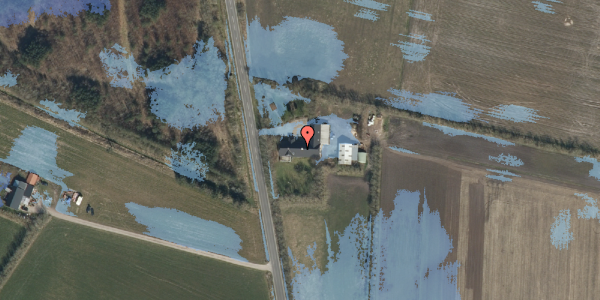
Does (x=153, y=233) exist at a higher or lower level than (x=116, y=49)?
lower

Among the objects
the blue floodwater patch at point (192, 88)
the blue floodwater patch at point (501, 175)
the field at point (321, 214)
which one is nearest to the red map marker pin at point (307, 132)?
the field at point (321, 214)

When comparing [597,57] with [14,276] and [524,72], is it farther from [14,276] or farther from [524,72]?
[14,276]

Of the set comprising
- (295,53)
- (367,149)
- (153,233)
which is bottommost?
(153,233)

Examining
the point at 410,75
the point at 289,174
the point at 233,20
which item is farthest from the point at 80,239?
the point at 410,75

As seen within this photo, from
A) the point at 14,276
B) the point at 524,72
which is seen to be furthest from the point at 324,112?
the point at 14,276

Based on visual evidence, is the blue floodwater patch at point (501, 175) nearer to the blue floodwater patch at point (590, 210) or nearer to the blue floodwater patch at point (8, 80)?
the blue floodwater patch at point (590, 210)

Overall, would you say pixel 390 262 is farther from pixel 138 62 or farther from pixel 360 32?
pixel 138 62

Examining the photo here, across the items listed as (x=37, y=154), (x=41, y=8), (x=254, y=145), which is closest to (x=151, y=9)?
(x=41, y=8)
